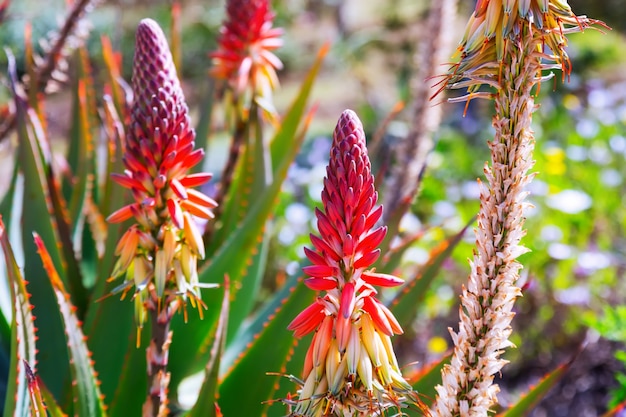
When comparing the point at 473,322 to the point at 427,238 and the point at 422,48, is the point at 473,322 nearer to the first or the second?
the point at 422,48

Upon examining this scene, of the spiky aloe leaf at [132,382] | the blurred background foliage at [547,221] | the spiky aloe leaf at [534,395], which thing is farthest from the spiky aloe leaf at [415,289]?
the spiky aloe leaf at [132,382]

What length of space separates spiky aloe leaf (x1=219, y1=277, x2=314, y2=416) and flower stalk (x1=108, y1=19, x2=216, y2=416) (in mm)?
403

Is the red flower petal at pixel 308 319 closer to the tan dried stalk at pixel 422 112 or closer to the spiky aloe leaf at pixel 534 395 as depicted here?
the spiky aloe leaf at pixel 534 395

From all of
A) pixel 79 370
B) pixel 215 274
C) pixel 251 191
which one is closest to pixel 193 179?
pixel 79 370

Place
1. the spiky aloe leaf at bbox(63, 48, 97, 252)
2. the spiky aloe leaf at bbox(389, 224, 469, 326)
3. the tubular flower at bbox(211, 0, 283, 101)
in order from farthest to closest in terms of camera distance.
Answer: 1. the spiky aloe leaf at bbox(63, 48, 97, 252)
2. the tubular flower at bbox(211, 0, 283, 101)
3. the spiky aloe leaf at bbox(389, 224, 469, 326)

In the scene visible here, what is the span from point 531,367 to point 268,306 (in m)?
1.81

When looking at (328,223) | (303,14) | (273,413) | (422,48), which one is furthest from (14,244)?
(303,14)

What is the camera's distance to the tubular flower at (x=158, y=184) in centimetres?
107

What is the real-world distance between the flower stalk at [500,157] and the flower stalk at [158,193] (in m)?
0.47

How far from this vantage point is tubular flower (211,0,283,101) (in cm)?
194

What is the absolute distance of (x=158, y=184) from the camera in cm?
106

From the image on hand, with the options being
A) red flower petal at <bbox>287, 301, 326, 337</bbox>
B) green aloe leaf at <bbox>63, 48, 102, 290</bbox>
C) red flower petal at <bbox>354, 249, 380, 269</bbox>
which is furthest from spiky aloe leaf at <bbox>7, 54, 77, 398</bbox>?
red flower petal at <bbox>354, 249, 380, 269</bbox>

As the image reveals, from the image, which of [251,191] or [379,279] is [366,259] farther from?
[251,191]

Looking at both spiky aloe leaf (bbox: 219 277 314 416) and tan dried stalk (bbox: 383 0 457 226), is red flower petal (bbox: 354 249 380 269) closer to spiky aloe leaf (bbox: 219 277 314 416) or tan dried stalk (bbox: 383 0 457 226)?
spiky aloe leaf (bbox: 219 277 314 416)
